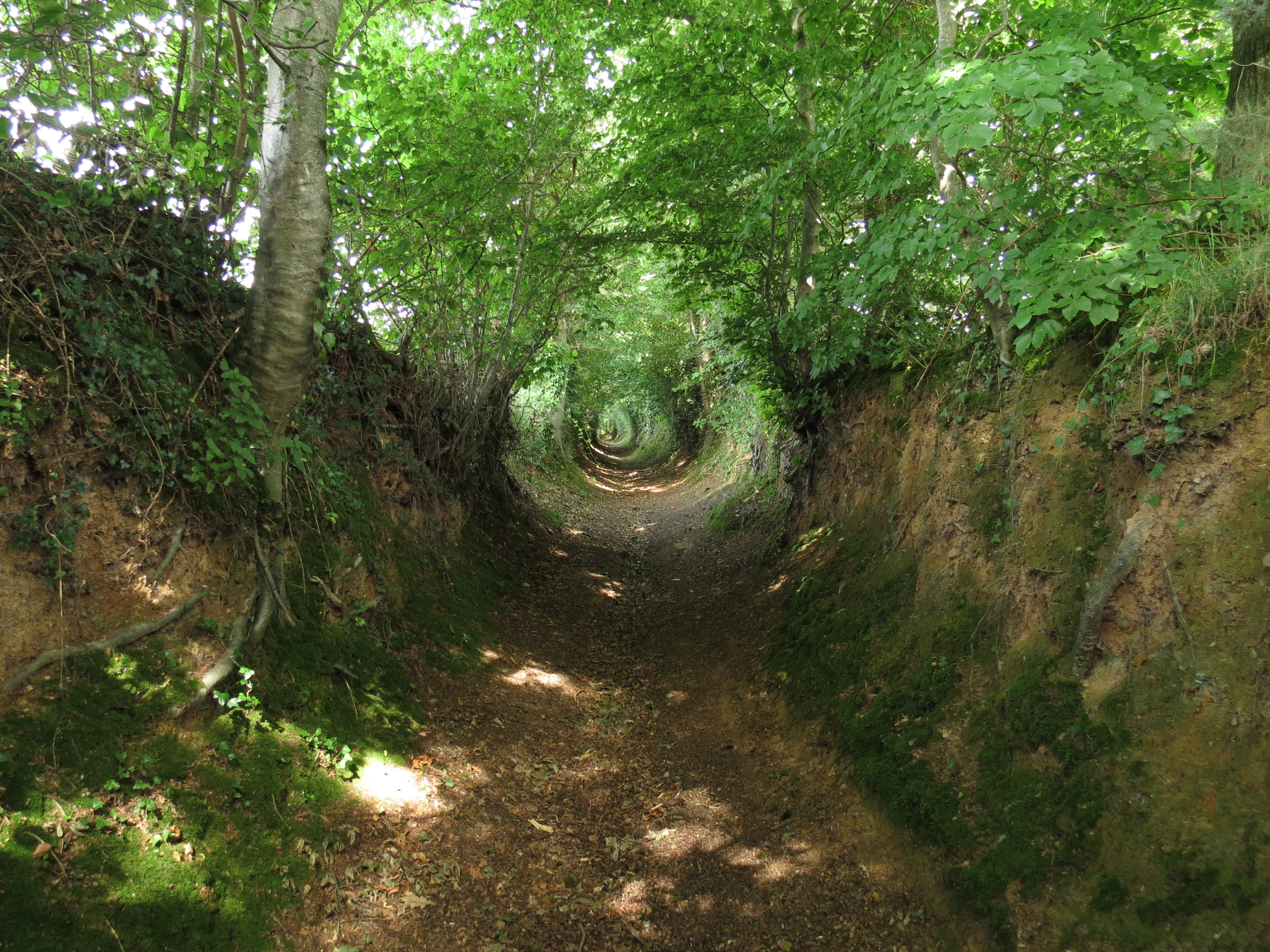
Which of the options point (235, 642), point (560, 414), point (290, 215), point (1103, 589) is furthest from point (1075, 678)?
point (560, 414)

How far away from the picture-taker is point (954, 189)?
5488mm

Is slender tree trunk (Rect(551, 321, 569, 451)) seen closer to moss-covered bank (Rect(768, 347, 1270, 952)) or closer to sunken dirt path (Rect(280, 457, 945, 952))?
sunken dirt path (Rect(280, 457, 945, 952))

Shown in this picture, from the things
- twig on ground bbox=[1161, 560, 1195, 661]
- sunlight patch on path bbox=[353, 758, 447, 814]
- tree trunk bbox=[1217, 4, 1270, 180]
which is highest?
tree trunk bbox=[1217, 4, 1270, 180]

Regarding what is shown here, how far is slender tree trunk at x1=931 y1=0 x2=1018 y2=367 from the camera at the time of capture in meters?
5.42

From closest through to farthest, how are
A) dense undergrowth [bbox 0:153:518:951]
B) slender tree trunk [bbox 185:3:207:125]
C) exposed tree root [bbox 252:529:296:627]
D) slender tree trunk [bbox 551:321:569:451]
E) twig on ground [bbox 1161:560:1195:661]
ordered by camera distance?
1. dense undergrowth [bbox 0:153:518:951]
2. twig on ground [bbox 1161:560:1195:661]
3. exposed tree root [bbox 252:529:296:627]
4. slender tree trunk [bbox 185:3:207:125]
5. slender tree trunk [bbox 551:321:569:451]

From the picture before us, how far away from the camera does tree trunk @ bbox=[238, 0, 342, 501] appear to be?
466cm

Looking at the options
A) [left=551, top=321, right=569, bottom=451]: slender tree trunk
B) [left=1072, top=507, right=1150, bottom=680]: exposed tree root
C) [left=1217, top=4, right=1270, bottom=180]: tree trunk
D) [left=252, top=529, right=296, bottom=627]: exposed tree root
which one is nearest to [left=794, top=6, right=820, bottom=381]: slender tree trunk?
[left=1217, top=4, right=1270, bottom=180]: tree trunk

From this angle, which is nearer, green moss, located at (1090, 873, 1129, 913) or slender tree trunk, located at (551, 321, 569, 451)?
green moss, located at (1090, 873, 1129, 913)

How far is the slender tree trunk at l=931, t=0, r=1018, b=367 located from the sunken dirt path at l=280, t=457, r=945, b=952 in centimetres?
390

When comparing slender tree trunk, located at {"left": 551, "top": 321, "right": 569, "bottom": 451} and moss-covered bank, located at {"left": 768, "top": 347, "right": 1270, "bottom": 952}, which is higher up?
slender tree trunk, located at {"left": 551, "top": 321, "right": 569, "bottom": 451}

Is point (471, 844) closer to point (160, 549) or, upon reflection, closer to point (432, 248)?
point (160, 549)

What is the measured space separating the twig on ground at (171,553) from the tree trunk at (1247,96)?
7.14m

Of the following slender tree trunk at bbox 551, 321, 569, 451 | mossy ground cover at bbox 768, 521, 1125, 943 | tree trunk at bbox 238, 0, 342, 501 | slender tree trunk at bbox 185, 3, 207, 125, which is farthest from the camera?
slender tree trunk at bbox 551, 321, 569, 451

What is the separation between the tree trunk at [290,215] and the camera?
4.66 meters
